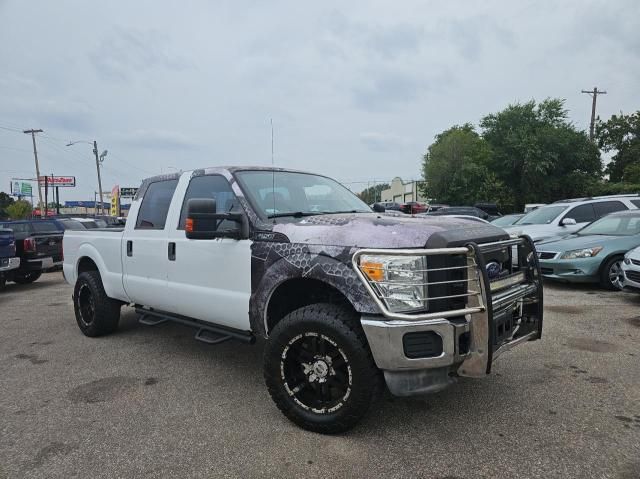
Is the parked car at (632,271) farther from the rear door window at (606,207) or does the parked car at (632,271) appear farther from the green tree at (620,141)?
the green tree at (620,141)

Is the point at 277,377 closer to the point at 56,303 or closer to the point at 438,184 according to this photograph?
the point at 56,303

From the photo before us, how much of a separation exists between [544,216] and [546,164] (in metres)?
27.7

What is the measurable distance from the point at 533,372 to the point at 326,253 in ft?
7.75

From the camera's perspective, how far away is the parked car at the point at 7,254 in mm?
8930

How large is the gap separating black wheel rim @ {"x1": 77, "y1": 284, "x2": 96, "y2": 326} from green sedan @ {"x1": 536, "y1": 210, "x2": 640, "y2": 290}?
7.19 metres

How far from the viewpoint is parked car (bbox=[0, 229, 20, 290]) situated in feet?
29.3

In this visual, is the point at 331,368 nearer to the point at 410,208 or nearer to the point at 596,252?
the point at 410,208

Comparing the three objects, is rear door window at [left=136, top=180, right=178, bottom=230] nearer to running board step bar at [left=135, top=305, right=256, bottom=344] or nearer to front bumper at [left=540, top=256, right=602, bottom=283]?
running board step bar at [left=135, top=305, right=256, bottom=344]

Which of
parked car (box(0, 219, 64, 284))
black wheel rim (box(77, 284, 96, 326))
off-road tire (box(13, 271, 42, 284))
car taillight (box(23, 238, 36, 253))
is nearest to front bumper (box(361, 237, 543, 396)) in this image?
black wheel rim (box(77, 284, 96, 326))

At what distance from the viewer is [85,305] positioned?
5.67 meters

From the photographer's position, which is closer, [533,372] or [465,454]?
[465,454]

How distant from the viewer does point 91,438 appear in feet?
10.0

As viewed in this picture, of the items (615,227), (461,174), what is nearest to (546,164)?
(461,174)

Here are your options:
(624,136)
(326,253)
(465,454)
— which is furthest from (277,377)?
(624,136)
